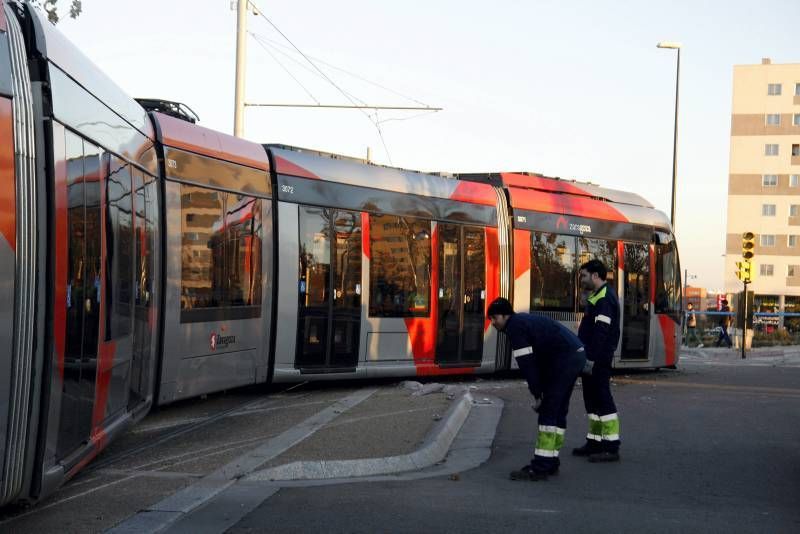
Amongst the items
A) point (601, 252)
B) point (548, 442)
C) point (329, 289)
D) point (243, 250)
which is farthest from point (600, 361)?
point (601, 252)

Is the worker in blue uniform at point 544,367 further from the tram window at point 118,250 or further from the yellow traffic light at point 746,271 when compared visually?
the yellow traffic light at point 746,271

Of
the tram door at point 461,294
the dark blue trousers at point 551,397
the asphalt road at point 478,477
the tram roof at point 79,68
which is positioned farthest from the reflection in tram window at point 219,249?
the dark blue trousers at point 551,397

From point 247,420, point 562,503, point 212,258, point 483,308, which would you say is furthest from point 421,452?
point 483,308

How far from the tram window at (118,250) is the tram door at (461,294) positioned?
789 centimetres

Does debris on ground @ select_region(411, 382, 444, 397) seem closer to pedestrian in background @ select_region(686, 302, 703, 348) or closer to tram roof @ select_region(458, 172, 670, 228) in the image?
tram roof @ select_region(458, 172, 670, 228)

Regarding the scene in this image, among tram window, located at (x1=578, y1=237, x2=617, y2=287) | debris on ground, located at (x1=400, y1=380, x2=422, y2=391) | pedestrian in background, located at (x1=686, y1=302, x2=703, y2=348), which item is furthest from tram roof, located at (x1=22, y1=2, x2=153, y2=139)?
pedestrian in background, located at (x1=686, y1=302, x2=703, y2=348)

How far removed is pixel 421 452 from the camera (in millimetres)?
9234

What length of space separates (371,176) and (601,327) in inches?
251

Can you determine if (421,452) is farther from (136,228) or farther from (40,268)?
(40,268)

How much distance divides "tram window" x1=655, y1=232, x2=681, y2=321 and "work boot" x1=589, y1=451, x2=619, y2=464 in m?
10.9

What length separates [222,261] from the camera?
1205cm

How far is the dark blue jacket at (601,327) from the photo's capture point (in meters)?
9.50

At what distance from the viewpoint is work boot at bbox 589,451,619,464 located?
9.48 meters

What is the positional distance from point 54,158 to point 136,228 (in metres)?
2.91
